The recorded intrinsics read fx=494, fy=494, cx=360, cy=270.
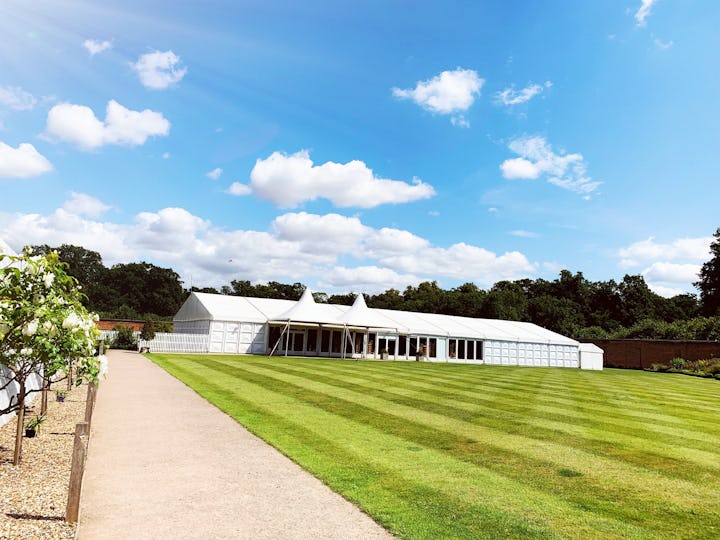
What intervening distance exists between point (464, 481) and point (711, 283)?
7832 cm

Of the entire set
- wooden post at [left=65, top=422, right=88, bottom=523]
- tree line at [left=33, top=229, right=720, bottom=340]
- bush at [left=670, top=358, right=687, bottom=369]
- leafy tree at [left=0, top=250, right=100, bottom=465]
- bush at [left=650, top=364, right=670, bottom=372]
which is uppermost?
tree line at [left=33, top=229, right=720, bottom=340]

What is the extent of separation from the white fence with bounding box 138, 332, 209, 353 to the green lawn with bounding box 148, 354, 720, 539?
20.0 metres

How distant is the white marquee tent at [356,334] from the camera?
34938mm

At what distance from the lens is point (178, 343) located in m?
34.1

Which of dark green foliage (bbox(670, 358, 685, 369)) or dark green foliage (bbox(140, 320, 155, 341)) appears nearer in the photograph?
dark green foliage (bbox(140, 320, 155, 341))

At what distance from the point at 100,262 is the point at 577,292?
89.4m

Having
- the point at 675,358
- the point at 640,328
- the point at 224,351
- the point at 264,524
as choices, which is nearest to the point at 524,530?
the point at 264,524

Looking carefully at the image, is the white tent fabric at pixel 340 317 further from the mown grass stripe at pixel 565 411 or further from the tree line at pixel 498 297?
the tree line at pixel 498 297

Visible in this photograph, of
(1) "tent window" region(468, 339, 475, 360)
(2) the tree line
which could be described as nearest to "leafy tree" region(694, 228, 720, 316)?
(2) the tree line

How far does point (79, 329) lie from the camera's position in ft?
16.5

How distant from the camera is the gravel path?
4738 mm

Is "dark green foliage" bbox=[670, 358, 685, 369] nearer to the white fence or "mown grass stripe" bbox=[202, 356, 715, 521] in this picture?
"mown grass stripe" bbox=[202, 356, 715, 521]

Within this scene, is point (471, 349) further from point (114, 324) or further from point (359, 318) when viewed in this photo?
point (114, 324)

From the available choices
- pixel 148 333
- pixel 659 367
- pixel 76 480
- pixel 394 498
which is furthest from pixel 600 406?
pixel 659 367
